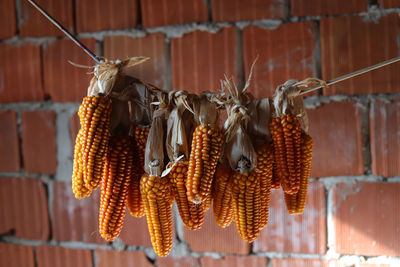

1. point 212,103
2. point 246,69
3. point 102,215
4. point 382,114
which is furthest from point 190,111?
point 382,114

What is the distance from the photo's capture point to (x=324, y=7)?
105cm

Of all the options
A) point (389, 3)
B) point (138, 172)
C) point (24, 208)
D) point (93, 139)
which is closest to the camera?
point (93, 139)

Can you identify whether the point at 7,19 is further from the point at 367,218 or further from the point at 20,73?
the point at 367,218

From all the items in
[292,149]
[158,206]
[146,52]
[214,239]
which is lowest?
[214,239]

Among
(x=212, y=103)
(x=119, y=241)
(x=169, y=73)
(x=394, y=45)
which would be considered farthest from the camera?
(x=119, y=241)

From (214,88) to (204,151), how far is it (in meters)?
0.52

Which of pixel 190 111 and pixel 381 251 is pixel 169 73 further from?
pixel 381 251

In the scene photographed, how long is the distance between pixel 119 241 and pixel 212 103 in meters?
0.81

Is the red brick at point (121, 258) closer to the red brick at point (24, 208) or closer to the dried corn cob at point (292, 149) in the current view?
the red brick at point (24, 208)

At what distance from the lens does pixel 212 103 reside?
2.22 feet

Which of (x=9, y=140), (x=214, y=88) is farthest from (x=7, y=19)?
(x=214, y=88)

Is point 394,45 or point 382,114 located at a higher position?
point 394,45

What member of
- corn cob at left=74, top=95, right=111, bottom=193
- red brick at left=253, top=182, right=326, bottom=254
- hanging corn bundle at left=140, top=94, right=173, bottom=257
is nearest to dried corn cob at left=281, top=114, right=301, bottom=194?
hanging corn bundle at left=140, top=94, right=173, bottom=257

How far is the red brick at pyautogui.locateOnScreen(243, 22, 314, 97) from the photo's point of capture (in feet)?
3.51
